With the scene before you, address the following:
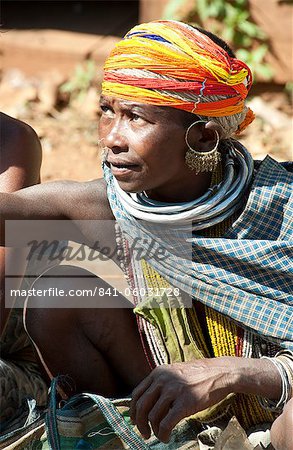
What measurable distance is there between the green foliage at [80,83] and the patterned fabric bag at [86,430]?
3.93 m

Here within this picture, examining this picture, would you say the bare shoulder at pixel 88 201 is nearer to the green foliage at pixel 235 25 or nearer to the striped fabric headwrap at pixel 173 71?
the striped fabric headwrap at pixel 173 71

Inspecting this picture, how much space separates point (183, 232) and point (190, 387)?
0.49 m

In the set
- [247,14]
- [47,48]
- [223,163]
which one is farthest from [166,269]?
[47,48]

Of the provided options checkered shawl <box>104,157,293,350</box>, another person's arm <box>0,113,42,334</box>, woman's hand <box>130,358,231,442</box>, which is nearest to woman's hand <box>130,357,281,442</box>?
woman's hand <box>130,358,231,442</box>

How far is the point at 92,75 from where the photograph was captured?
673cm

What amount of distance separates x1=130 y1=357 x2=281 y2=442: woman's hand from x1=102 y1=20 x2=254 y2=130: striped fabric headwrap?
73 centimetres

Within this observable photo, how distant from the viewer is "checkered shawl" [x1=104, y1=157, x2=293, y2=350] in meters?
2.75

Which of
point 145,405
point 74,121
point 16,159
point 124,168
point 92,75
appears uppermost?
point 124,168

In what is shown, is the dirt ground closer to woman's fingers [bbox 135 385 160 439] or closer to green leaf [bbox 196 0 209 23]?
green leaf [bbox 196 0 209 23]

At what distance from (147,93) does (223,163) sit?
38cm

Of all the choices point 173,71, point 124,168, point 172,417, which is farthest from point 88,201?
point 172,417

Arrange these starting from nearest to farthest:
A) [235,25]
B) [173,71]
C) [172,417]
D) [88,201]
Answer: [172,417]
[173,71]
[88,201]
[235,25]

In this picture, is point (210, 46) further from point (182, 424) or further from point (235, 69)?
point (182, 424)

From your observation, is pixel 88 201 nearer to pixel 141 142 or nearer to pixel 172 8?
pixel 141 142
